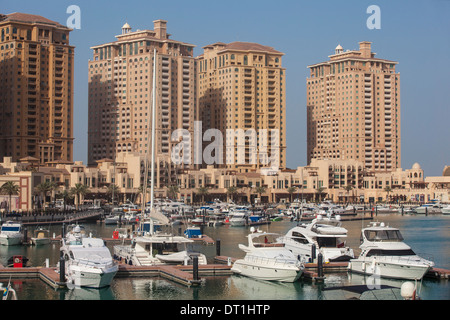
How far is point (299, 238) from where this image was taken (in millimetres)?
49562

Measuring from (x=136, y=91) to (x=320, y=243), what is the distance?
140636 millimetres

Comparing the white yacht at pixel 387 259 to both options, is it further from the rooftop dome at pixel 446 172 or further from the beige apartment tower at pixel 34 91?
the rooftop dome at pixel 446 172

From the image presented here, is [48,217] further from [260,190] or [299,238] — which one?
[260,190]

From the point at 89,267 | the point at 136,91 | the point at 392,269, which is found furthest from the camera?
the point at 136,91

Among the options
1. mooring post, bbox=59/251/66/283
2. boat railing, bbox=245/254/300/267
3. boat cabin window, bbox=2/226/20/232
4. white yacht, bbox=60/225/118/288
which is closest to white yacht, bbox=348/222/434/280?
boat railing, bbox=245/254/300/267

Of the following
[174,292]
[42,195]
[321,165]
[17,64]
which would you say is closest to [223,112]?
[321,165]

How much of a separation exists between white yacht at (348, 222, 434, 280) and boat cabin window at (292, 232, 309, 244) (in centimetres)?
460

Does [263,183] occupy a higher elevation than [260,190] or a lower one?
higher

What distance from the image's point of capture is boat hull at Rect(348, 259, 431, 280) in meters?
40.8

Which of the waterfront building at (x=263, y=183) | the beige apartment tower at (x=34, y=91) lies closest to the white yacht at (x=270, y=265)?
the waterfront building at (x=263, y=183)

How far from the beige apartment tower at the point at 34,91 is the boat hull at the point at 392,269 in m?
134

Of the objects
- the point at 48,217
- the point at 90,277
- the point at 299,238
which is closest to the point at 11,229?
the point at 299,238

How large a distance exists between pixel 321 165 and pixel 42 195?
285 feet

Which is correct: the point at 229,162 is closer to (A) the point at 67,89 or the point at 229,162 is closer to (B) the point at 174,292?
(A) the point at 67,89
